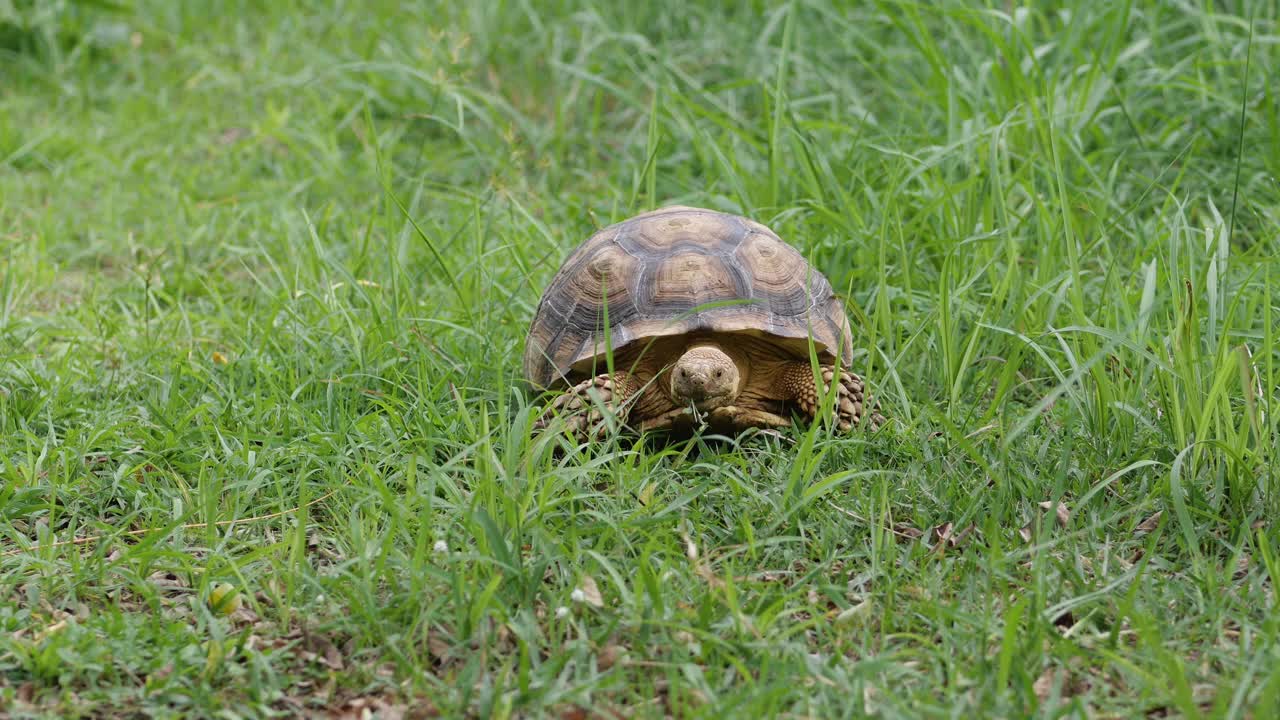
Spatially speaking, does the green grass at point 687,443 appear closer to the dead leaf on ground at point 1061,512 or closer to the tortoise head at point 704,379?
the dead leaf on ground at point 1061,512

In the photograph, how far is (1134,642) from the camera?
7.80 ft

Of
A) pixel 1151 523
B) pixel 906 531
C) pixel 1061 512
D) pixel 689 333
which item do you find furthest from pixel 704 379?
pixel 1151 523

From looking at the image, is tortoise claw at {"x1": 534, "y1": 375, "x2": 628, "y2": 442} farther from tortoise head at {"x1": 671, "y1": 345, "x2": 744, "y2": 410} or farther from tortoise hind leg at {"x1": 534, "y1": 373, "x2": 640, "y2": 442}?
tortoise head at {"x1": 671, "y1": 345, "x2": 744, "y2": 410}

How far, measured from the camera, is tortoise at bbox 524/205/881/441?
3.19 meters

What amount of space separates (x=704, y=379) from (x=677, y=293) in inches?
11.8

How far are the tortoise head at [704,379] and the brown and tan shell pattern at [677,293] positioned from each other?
0.09 metres

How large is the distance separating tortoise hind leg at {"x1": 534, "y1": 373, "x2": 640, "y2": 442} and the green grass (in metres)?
0.09

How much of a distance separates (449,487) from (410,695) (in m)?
0.62

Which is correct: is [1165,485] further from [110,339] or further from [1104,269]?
[110,339]

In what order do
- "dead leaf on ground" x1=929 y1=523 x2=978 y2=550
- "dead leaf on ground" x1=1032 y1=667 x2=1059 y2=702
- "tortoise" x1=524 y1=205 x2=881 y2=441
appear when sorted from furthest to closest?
1. "tortoise" x1=524 y1=205 x2=881 y2=441
2. "dead leaf on ground" x1=929 y1=523 x2=978 y2=550
3. "dead leaf on ground" x1=1032 y1=667 x2=1059 y2=702

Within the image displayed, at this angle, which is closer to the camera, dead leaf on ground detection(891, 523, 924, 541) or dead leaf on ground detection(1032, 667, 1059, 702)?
dead leaf on ground detection(1032, 667, 1059, 702)

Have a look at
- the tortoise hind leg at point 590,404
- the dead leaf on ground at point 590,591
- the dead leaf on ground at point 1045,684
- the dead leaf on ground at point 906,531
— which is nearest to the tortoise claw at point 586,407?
the tortoise hind leg at point 590,404

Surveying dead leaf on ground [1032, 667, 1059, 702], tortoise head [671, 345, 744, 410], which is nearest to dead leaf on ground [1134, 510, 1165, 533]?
dead leaf on ground [1032, 667, 1059, 702]

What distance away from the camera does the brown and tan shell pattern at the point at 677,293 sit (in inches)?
128
